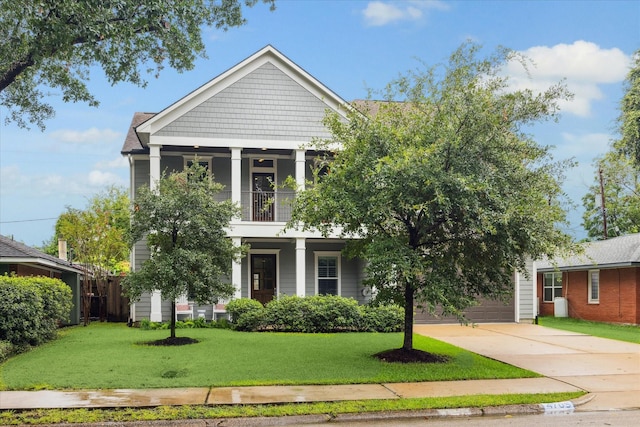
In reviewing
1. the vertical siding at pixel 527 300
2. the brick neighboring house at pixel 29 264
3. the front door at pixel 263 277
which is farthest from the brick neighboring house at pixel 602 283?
the brick neighboring house at pixel 29 264

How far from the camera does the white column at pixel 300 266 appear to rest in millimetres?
20141

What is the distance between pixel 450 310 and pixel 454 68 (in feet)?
15.3

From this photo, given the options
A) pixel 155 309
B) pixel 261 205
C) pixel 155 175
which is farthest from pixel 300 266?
pixel 155 175

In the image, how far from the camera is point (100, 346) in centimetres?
1441

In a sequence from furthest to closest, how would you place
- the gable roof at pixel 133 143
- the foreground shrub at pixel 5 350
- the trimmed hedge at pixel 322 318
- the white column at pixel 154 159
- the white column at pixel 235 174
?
the gable roof at pixel 133 143
the white column at pixel 235 174
the white column at pixel 154 159
the trimmed hedge at pixel 322 318
the foreground shrub at pixel 5 350

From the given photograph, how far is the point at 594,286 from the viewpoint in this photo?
25.8 m

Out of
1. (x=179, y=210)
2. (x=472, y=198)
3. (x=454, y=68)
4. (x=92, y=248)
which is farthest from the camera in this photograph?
(x=92, y=248)

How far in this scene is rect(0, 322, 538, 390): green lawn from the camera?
1008cm

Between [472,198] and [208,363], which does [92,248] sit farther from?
[472,198]

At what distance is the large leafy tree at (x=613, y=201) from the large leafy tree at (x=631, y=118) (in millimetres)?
4530

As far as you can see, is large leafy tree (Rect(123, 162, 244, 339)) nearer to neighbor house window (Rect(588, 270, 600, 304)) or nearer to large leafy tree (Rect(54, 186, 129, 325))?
large leafy tree (Rect(54, 186, 129, 325))

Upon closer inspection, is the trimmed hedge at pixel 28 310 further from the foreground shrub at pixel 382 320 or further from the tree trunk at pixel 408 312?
the foreground shrub at pixel 382 320

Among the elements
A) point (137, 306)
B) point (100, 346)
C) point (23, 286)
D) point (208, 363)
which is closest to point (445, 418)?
point (208, 363)

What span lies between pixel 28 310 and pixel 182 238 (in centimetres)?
386
